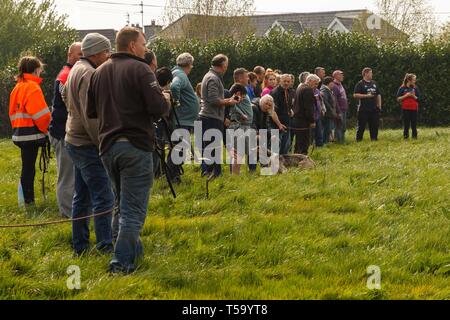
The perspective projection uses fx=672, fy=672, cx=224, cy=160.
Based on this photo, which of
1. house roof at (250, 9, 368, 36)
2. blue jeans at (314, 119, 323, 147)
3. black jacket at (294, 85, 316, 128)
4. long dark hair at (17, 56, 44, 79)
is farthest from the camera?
house roof at (250, 9, 368, 36)

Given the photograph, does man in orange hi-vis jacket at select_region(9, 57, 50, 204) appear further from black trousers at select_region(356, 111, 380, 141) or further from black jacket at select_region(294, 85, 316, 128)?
black trousers at select_region(356, 111, 380, 141)

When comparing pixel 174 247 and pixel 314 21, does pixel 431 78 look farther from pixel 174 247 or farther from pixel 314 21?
pixel 314 21

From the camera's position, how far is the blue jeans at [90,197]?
584 centimetres

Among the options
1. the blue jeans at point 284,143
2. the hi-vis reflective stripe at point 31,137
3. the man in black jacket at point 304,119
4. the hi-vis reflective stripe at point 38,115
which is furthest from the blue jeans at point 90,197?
the man in black jacket at point 304,119

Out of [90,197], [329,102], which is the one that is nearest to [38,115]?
[90,197]

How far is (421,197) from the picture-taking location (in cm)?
809

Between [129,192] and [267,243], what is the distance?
1.53 meters

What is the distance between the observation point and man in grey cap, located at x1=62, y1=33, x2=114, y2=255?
5848 mm

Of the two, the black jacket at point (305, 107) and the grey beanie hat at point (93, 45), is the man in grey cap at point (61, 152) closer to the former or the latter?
the grey beanie hat at point (93, 45)

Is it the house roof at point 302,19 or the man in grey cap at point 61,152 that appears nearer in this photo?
the man in grey cap at point 61,152

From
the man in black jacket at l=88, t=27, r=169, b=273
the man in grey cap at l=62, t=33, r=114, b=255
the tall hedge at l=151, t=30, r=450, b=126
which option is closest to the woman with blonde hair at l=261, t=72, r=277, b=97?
the man in grey cap at l=62, t=33, r=114, b=255

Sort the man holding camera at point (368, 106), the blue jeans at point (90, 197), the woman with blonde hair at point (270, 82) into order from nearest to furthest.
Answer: the blue jeans at point (90, 197)
the woman with blonde hair at point (270, 82)
the man holding camera at point (368, 106)

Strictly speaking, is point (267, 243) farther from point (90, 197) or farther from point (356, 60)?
point (356, 60)

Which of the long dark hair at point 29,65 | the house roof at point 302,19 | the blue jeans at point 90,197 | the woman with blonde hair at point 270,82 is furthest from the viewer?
the house roof at point 302,19
